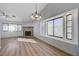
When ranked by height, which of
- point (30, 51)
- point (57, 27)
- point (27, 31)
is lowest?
point (30, 51)

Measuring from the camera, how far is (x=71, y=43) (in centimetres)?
476

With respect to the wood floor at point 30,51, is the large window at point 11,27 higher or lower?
higher

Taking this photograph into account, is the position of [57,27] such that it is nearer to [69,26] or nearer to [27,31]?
[69,26]

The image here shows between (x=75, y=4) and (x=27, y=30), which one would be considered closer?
(x=75, y=4)

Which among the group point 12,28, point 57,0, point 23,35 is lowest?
point 23,35

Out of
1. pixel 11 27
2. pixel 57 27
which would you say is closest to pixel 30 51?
pixel 57 27

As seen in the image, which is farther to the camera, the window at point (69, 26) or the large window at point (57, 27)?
the large window at point (57, 27)

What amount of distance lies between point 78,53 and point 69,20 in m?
1.75

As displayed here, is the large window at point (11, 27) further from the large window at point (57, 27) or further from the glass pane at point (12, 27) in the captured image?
the large window at point (57, 27)

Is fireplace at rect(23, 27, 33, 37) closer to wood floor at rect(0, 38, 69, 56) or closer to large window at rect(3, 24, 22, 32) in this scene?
large window at rect(3, 24, 22, 32)

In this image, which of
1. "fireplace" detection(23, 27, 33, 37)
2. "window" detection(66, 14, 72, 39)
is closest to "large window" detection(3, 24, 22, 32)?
"fireplace" detection(23, 27, 33, 37)

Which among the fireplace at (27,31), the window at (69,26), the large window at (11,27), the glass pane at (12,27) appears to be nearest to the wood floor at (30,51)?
the window at (69,26)

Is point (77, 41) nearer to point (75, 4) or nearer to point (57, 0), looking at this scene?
point (75, 4)

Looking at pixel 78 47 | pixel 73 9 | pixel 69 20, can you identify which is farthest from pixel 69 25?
pixel 78 47
